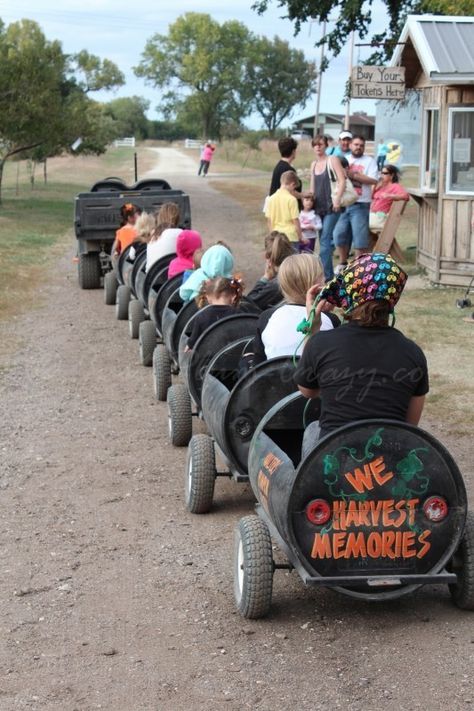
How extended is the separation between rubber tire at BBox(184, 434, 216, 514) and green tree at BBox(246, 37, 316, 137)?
433 ft

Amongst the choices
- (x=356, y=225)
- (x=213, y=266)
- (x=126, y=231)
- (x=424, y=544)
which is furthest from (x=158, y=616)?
(x=356, y=225)

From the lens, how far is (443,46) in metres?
16.1

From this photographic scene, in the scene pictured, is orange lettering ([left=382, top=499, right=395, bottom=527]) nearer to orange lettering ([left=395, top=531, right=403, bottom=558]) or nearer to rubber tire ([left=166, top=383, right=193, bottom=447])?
orange lettering ([left=395, top=531, right=403, bottom=558])

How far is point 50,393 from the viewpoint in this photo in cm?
1034

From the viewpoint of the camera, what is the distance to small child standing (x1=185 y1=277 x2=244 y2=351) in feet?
26.9

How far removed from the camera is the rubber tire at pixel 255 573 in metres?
5.24

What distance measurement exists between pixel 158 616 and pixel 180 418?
10.1 feet

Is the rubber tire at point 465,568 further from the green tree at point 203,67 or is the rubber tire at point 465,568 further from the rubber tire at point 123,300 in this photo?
the green tree at point 203,67

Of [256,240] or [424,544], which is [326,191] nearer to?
[256,240]

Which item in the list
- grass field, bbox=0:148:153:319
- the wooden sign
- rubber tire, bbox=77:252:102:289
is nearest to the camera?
rubber tire, bbox=77:252:102:289

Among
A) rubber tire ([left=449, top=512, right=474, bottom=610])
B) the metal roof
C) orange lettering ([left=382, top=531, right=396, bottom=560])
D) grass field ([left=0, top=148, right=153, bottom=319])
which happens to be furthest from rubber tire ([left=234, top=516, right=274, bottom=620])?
the metal roof

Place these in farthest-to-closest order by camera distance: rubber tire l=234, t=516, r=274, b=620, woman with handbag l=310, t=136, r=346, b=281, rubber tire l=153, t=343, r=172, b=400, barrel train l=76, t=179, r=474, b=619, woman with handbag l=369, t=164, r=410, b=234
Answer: woman with handbag l=369, t=164, r=410, b=234, woman with handbag l=310, t=136, r=346, b=281, rubber tire l=153, t=343, r=172, b=400, rubber tire l=234, t=516, r=274, b=620, barrel train l=76, t=179, r=474, b=619

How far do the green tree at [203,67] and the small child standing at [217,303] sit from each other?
120 metres

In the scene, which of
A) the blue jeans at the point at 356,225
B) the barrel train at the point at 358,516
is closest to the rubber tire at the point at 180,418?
the barrel train at the point at 358,516
